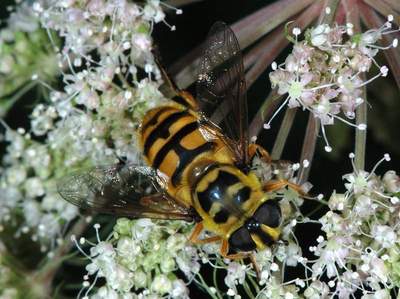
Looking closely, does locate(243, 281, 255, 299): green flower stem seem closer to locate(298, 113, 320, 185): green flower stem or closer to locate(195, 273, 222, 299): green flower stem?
locate(195, 273, 222, 299): green flower stem

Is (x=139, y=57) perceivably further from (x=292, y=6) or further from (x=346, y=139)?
(x=346, y=139)

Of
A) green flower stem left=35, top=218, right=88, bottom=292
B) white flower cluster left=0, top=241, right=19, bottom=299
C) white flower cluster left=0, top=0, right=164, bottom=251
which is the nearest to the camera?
white flower cluster left=0, top=0, right=164, bottom=251

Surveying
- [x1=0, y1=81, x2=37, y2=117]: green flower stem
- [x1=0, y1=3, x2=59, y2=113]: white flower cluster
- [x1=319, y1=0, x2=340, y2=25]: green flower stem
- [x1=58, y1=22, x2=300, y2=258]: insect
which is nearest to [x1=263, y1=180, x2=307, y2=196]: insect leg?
[x1=58, y1=22, x2=300, y2=258]: insect

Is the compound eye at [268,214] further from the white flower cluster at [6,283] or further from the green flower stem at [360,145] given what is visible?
the white flower cluster at [6,283]

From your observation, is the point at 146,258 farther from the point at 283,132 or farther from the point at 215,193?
the point at 283,132

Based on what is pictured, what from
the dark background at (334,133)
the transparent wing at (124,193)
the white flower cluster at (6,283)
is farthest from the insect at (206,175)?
the white flower cluster at (6,283)

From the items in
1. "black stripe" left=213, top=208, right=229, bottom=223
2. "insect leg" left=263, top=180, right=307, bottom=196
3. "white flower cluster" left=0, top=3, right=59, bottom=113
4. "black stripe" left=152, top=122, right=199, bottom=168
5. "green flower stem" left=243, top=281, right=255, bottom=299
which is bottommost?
"green flower stem" left=243, top=281, right=255, bottom=299

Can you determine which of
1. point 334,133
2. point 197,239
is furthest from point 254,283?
point 334,133
